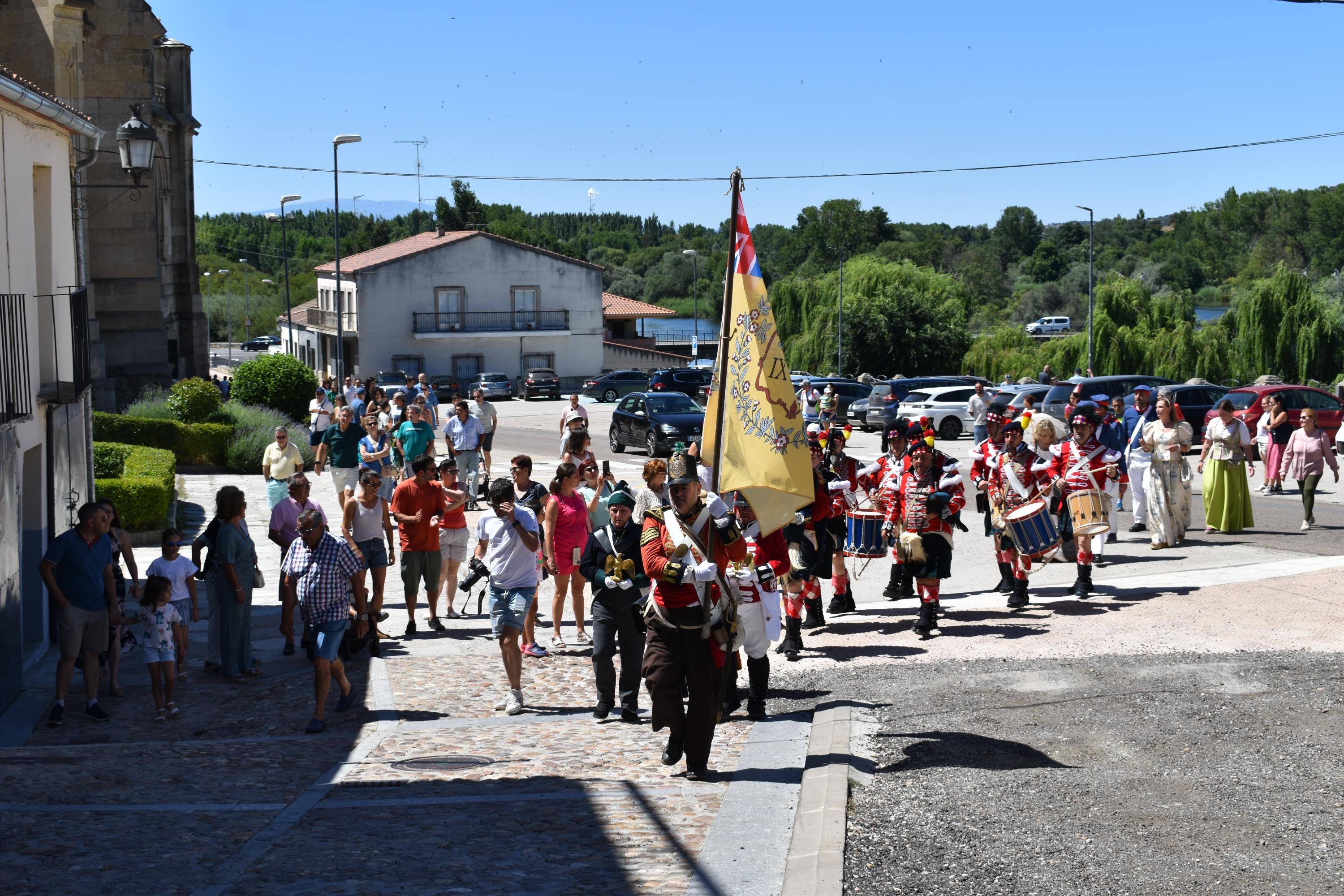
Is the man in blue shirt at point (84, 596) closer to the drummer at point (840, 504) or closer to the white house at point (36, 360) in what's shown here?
the white house at point (36, 360)

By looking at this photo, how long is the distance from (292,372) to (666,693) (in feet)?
94.0

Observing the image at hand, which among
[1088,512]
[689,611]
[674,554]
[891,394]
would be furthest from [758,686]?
[891,394]

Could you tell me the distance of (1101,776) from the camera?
7.36 metres

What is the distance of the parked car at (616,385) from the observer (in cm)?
5669

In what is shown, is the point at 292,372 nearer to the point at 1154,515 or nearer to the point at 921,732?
the point at 1154,515

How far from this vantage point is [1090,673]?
9.76m

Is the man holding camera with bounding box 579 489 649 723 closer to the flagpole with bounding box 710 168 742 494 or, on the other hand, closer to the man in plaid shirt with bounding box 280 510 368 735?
the flagpole with bounding box 710 168 742 494

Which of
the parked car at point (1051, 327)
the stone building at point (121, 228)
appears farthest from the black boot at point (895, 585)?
the parked car at point (1051, 327)

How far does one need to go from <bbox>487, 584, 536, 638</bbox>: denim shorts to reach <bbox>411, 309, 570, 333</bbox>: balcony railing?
5669cm

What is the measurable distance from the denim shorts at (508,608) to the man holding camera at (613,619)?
23.7 inches

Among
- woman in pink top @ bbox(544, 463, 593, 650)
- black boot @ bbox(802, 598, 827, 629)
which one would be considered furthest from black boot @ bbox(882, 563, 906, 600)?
woman in pink top @ bbox(544, 463, 593, 650)

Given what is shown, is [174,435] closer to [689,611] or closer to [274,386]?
[274,386]

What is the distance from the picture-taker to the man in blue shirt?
10305 millimetres

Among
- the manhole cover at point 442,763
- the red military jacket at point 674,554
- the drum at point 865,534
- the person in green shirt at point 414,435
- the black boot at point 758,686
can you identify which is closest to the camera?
the red military jacket at point 674,554
